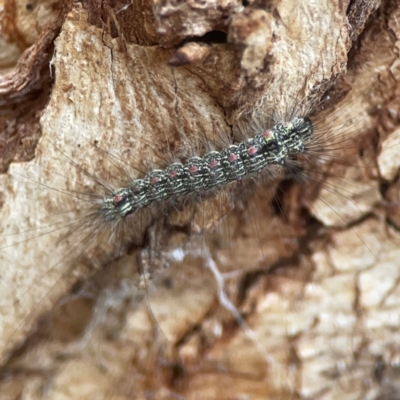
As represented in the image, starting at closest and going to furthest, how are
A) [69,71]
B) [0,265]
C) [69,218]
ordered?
1. [69,71]
2. [0,265]
3. [69,218]

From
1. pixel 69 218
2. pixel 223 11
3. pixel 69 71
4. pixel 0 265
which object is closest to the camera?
pixel 223 11

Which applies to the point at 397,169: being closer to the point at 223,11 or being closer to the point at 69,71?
the point at 223,11

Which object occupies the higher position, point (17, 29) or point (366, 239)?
point (17, 29)

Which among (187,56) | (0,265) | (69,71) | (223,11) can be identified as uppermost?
(223,11)

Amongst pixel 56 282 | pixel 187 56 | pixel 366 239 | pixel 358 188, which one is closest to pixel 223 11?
pixel 187 56

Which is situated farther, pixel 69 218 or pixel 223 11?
pixel 69 218

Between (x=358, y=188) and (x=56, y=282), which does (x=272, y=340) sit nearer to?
(x=358, y=188)
